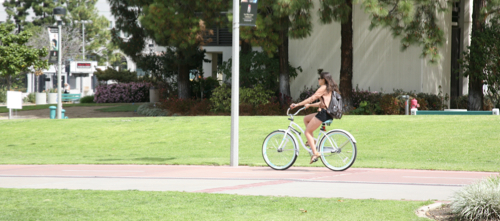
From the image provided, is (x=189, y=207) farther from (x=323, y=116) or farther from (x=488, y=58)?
(x=488, y=58)

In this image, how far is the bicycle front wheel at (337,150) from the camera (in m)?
9.49

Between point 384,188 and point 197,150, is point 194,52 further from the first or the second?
point 384,188

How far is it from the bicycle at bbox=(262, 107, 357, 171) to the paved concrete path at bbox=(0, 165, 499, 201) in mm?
221

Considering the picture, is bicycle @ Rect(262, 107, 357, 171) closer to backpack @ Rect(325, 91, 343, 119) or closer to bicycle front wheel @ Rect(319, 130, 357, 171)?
bicycle front wheel @ Rect(319, 130, 357, 171)

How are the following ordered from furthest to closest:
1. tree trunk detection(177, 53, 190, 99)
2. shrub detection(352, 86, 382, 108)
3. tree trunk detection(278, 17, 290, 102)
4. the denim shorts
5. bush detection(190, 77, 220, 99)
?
1. bush detection(190, 77, 220, 99)
2. tree trunk detection(177, 53, 190, 99)
3. tree trunk detection(278, 17, 290, 102)
4. shrub detection(352, 86, 382, 108)
5. the denim shorts

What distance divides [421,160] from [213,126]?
7351 millimetres

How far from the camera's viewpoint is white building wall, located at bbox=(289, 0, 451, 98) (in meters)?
24.3

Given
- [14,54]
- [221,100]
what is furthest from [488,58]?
[14,54]

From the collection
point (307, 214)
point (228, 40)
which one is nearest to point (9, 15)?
point (228, 40)

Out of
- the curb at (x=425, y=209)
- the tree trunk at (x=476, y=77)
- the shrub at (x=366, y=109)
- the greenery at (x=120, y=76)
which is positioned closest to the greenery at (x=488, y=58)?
the tree trunk at (x=476, y=77)

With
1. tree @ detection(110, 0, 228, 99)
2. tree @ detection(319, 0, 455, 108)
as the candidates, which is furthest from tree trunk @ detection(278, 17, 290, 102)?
tree @ detection(110, 0, 228, 99)

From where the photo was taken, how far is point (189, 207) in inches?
242

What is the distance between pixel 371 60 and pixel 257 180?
57.5 ft

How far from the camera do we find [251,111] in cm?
2367
